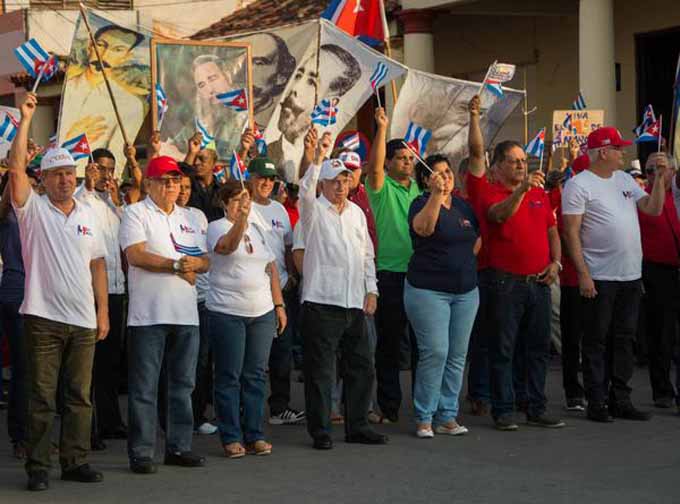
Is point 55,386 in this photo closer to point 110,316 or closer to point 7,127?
point 110,316

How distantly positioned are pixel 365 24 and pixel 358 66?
532 millimetres

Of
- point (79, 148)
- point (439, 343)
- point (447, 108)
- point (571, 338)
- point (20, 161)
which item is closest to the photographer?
point (20, 161)

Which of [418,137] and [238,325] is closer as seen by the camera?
[238,325]

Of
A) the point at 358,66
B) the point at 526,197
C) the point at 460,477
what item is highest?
the point at 358,66

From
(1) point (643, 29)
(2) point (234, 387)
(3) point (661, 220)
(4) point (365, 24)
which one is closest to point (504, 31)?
(1) point (643, 29)

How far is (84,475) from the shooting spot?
8312 millimetres

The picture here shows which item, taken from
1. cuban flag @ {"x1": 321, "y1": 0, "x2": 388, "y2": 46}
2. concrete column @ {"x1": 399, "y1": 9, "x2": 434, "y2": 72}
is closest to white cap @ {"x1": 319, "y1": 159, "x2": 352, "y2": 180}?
cuban flag @ {"x1": 321, "y1": 0, "x2": 388, "y2": 46}

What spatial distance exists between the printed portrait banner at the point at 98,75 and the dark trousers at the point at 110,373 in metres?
4.49

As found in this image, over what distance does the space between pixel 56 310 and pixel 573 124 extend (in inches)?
314

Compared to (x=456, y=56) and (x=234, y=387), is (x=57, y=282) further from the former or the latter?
(x=456, y=56)

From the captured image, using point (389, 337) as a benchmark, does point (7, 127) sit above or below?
above

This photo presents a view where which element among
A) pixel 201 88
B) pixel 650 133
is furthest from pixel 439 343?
pixel 201 88

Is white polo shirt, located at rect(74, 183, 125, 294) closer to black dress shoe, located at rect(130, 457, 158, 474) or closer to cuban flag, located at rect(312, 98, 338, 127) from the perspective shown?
black dress shoe, located at rect(130, 457, 158, 474)

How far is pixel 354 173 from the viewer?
1012 cm
